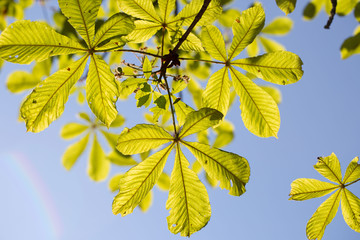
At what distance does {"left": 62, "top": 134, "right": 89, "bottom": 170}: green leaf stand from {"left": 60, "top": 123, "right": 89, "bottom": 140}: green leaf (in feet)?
0.28

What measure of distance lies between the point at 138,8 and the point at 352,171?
1.43 m

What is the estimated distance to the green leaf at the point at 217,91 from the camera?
1.38 metres

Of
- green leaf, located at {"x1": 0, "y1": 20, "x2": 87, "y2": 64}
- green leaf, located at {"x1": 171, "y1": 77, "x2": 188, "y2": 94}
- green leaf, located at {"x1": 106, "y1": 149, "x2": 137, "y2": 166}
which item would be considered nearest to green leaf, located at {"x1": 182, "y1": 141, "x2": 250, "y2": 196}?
green leaf, located at {"x1": 171, "y1": 77, "x2": 188, "y2": 94}

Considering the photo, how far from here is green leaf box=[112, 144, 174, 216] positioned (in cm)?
122

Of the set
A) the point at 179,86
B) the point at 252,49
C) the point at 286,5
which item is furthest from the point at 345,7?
the point at 179,86

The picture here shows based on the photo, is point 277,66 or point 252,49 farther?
point 252,49

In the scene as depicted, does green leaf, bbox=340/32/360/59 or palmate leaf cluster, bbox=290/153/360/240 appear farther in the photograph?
green leaf, bbox=340/32/360/59

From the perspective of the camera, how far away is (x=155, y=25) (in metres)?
1.41

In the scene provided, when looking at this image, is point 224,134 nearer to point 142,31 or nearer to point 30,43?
point 142,31

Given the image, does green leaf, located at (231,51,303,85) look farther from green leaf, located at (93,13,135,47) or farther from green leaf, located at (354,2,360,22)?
green leaf, located at (354,2,360,22)

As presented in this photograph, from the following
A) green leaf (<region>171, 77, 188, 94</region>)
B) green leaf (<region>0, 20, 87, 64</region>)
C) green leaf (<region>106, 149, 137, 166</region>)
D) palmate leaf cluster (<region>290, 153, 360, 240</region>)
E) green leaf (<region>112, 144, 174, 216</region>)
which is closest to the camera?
green leaf (<region>0, 20, 87, 64</region>)

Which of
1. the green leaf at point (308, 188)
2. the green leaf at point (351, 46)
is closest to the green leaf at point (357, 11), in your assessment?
the green leaf at point (351, 46)

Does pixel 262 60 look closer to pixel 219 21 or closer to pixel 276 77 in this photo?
pixel 276 77

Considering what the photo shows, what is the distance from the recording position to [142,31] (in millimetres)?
1403
